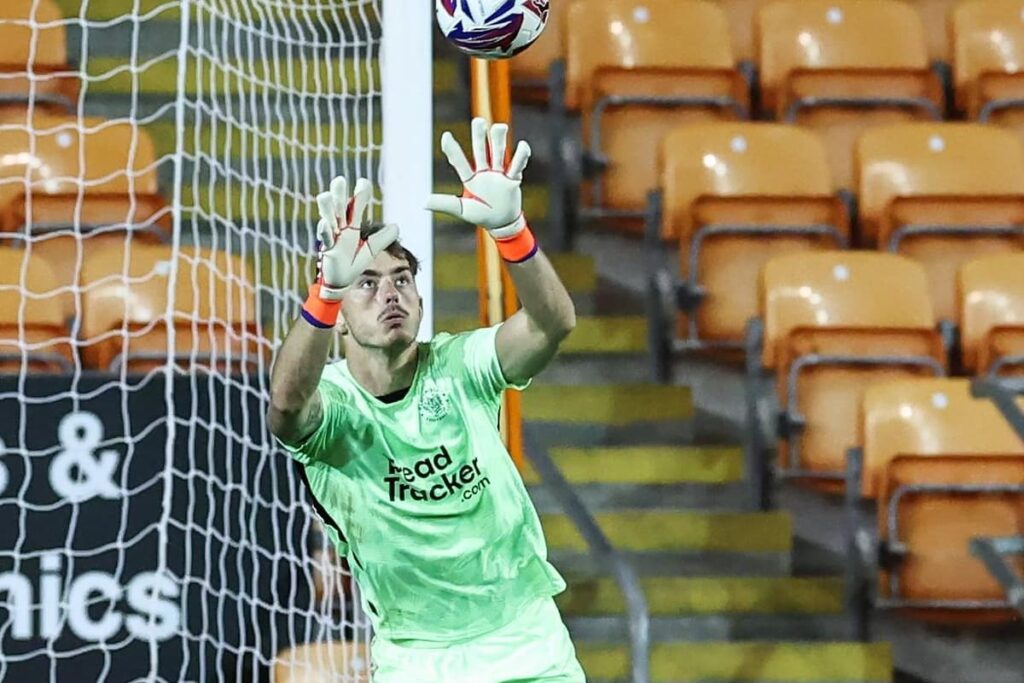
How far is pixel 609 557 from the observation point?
5.09 m

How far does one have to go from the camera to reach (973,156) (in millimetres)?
7191

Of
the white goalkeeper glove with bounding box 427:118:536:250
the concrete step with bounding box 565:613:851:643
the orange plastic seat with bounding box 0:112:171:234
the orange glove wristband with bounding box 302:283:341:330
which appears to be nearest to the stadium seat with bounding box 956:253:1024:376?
the concrete step with bounding box 565:613:851:643

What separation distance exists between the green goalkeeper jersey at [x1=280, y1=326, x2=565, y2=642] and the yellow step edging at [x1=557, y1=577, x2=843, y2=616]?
203cm

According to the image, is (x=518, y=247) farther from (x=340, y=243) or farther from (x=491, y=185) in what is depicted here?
(x=340, y=243)

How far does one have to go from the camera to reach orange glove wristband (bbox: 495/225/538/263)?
363cm

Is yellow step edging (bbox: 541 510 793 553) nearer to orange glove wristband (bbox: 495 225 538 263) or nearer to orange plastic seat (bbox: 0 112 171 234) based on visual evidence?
orange plastic seat (bbox: 0 112 171 234)

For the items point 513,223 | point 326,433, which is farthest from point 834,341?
point 513,223

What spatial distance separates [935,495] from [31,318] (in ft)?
9.69

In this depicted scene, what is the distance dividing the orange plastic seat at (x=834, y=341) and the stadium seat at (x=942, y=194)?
16.7 inches

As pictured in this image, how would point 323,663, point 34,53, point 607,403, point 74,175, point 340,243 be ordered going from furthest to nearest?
1. point 34,53
2. point 607,403
3. point 74,175
4. point 323,663
5. point 340,243

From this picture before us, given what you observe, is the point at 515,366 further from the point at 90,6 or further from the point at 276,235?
the point at 90,6

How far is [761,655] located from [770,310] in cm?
123

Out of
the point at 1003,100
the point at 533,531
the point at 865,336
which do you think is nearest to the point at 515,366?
the point at 533,531

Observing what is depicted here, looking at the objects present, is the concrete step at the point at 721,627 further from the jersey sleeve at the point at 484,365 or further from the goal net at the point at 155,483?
the jersey sleeve at the point at 484,365
